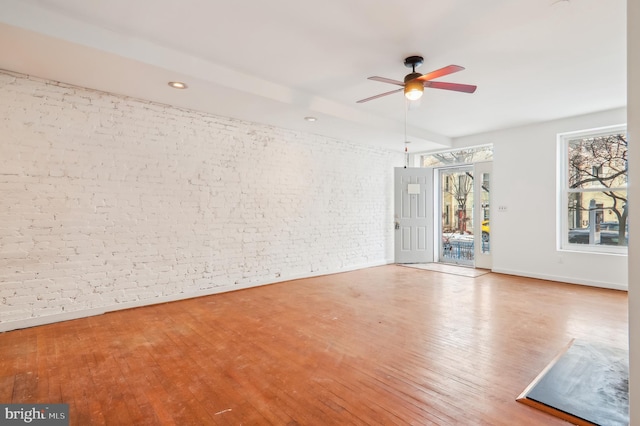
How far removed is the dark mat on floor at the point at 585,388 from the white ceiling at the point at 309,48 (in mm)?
2816

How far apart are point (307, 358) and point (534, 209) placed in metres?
5.29

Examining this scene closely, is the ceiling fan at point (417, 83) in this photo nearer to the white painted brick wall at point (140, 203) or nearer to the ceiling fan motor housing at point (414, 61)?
the ceiling fan motor housing at point (414, 61)

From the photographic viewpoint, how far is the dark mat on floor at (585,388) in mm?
1911

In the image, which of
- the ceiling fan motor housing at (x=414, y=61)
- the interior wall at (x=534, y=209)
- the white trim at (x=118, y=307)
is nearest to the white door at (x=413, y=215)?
the interior wall at (x=534, y=209)

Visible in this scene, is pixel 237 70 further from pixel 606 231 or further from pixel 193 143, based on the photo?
pixel 606 231

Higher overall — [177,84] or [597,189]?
[177,84]

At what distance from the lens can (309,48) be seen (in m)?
3.14

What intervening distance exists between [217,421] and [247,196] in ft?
11.7

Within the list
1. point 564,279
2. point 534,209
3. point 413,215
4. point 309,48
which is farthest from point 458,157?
point 309,48

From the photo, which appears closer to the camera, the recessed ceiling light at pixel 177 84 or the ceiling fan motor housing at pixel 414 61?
the ceiling fan motor housing at pixel 414 61

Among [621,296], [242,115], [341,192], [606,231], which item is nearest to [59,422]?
[242,115]

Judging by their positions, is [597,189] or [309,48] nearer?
[309,48]

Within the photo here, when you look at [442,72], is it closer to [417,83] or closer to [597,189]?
[417,83]

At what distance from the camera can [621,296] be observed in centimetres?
452
